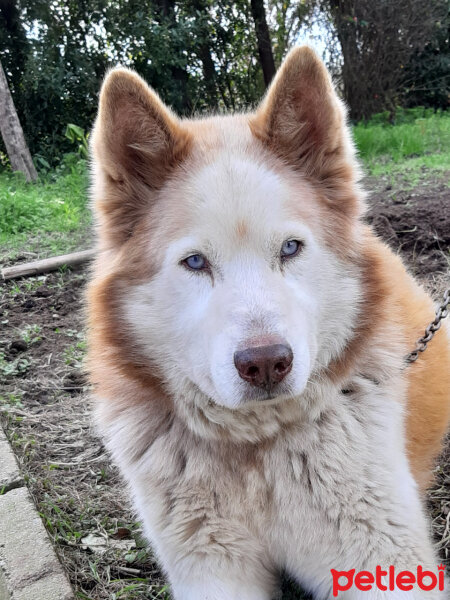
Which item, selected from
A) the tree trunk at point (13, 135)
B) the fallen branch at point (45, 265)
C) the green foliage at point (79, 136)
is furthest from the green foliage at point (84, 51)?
the fallen branch at point (45, 265)

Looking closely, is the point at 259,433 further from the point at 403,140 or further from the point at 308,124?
the point at 403,140

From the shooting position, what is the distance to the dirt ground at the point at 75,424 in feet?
8.30

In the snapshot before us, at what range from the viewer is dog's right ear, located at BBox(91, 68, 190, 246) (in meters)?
2.05

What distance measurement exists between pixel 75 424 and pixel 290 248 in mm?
2121

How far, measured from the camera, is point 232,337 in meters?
1.79

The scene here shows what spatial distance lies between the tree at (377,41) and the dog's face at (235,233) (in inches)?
431

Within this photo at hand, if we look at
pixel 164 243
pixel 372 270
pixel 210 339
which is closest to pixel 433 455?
pixel 372 270

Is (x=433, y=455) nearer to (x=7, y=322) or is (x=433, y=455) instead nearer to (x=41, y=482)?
(x=41, y=482)

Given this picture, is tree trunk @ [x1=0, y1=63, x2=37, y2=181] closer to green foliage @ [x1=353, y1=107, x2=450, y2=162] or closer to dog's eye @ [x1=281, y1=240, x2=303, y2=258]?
green foliage @ [x1=353, y1=107, x2=450, y2=162]

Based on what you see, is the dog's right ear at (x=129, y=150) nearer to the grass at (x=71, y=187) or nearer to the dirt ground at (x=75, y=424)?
the dirt ground at (x=75, y=424)

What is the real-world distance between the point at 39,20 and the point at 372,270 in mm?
11545

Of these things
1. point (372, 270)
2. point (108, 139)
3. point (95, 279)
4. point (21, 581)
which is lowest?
point (21, 581)

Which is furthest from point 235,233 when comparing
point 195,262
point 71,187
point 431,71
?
point 431,71

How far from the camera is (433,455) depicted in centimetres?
274
